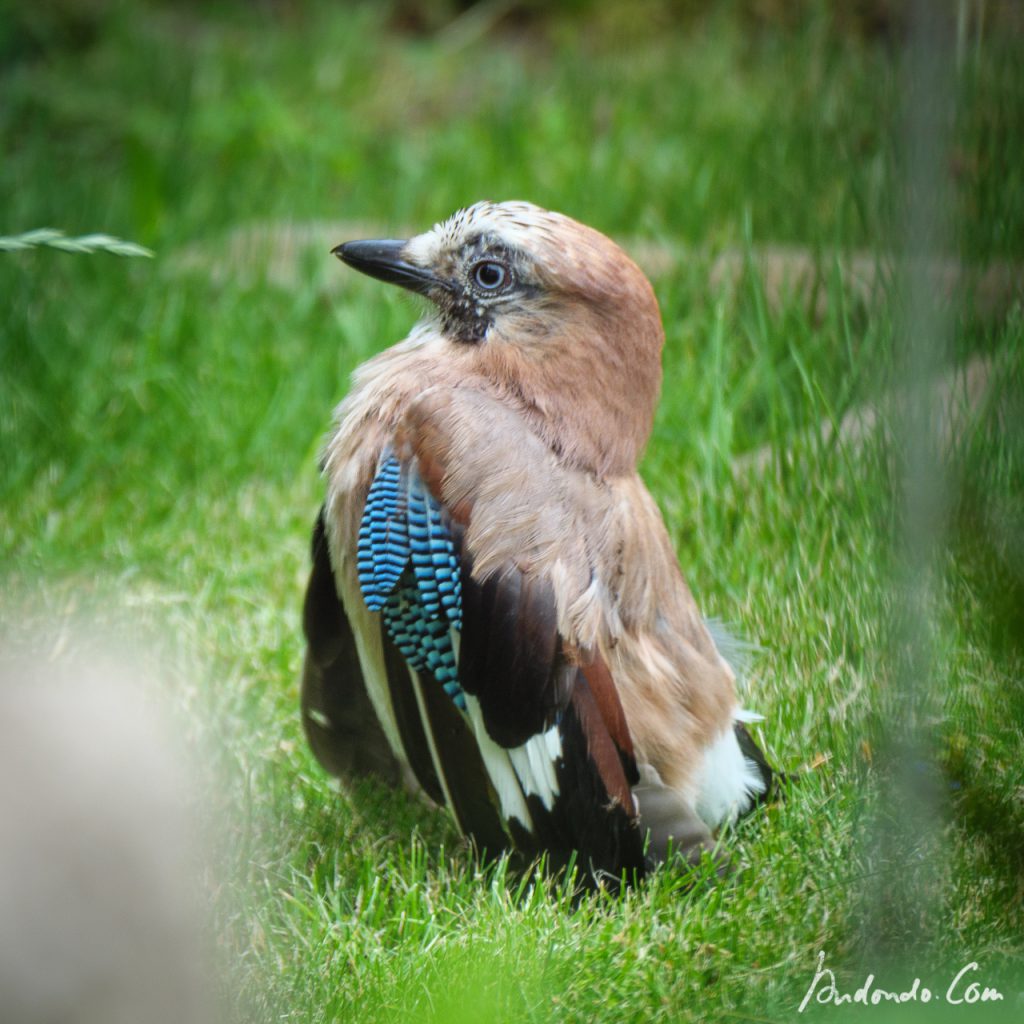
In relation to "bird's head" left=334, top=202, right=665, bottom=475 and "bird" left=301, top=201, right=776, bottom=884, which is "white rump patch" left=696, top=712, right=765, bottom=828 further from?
"bird's head" left=334, top=202, right=665, bottom=475

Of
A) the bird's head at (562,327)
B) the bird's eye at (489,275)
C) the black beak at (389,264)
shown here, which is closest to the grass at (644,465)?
the bird's head at (562,327)

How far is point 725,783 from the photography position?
2479mm

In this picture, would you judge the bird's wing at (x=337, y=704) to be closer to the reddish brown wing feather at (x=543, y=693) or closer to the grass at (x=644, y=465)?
the grass at (x=644, y=465)

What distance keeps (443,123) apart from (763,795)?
454 centimetres

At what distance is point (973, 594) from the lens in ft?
5.07

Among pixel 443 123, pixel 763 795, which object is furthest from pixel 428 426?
pixel 443 123

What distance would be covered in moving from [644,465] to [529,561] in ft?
5.24

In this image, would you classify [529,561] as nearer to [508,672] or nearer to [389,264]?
[508,672]

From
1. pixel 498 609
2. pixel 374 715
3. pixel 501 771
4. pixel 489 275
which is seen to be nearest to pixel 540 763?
pixel 501 771

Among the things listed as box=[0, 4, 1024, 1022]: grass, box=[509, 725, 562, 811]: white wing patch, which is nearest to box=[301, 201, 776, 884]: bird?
box=[509, 725, 562, 811]: white wing patch

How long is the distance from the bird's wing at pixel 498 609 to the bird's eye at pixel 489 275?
0.74ft

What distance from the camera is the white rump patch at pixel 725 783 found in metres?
2.45

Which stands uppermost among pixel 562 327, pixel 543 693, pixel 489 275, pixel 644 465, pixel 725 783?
pixel 489 275

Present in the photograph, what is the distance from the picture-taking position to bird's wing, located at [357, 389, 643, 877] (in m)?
2.20
